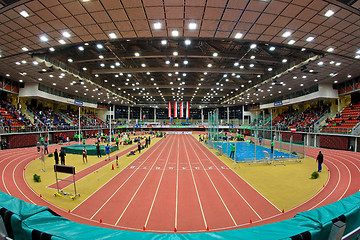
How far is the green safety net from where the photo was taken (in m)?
2.03

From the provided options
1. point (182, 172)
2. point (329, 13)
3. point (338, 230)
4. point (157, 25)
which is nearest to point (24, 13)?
point (157, 25)

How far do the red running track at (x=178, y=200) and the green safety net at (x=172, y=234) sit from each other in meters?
3.76

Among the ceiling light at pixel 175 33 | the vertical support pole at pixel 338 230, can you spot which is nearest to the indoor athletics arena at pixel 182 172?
the vertical support pole at pixel 338 230

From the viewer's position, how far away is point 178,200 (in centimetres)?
757

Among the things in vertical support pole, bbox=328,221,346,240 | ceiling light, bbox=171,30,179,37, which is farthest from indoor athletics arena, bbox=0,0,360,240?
ceiling light, bbox=171,30,179,37

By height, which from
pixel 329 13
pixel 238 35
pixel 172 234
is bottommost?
pixel 172 234

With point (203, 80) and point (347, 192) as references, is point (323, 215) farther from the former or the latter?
point (203, 80)

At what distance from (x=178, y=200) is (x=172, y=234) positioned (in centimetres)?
588

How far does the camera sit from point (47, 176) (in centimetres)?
1099

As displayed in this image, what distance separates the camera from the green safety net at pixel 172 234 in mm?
2025

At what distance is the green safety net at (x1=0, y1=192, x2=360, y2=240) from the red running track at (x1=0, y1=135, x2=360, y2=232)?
376cm

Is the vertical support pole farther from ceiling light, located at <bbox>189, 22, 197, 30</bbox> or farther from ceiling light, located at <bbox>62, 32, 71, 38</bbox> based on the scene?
ceiling light, located at <bbox>62, 32, 71, 38</bbox>

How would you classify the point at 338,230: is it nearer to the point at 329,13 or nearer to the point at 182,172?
the point at 182,172

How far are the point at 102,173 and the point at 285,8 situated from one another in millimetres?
14587
